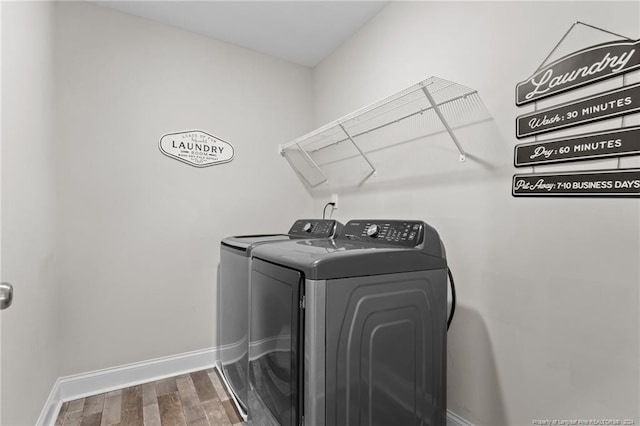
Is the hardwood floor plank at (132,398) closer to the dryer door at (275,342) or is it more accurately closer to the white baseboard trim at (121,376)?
the white baseboard trim at (121,376)

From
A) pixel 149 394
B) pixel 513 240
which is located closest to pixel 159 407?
pixel 149 394

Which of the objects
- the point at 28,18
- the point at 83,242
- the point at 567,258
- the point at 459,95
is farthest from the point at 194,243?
the point at 567,258

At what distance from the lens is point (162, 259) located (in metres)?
2.37

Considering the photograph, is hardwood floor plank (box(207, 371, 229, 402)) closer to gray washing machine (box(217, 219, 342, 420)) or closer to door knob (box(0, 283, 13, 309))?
gray washing machine (box(217, 219, 342, 420))

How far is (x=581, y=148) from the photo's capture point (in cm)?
117

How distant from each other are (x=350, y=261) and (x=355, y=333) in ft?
0.88

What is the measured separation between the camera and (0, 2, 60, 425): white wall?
1255mm

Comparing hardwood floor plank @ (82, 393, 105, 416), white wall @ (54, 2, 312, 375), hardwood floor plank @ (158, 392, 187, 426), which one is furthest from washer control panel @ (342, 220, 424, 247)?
hardwood floor plank @ (82, 393, 105, 416)

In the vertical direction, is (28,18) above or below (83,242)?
above

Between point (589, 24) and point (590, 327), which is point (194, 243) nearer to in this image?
point (590, 327)

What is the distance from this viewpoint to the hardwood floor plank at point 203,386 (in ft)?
6.91

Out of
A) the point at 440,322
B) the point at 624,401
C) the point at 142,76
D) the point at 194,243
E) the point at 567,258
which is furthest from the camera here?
the point at 194,243

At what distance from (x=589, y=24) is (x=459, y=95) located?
523mm

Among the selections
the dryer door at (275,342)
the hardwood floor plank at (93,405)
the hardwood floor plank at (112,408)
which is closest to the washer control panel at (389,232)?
the dryer door at (275,342)
